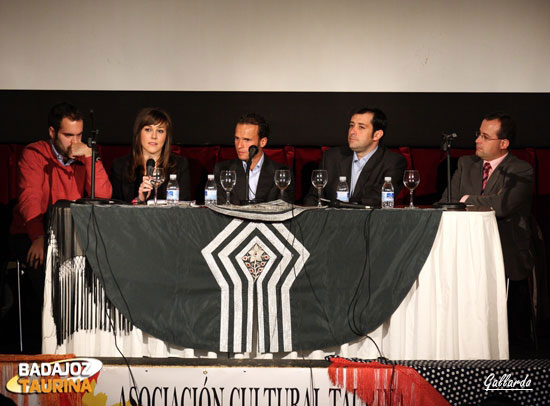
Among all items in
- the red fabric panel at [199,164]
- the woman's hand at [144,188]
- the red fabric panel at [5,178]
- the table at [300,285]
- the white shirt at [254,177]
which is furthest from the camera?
the red fabric panel at [199,164]

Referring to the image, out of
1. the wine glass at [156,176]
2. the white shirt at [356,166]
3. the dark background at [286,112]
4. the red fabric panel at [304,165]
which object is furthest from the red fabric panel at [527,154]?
the wine glass at [156,176]

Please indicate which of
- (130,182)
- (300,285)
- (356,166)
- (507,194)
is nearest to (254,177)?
(356,166)

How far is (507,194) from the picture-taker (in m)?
4.03

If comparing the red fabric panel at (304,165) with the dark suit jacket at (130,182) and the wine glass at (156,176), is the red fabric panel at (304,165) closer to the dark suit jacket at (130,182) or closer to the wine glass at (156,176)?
the dark suit jacket at (130,182)

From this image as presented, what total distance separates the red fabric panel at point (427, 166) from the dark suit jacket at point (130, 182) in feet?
6.15

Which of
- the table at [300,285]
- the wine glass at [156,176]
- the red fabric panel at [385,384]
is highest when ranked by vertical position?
the wine glass at [156,176]

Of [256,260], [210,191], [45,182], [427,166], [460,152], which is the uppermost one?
[460,152]

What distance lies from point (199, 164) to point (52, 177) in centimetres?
114

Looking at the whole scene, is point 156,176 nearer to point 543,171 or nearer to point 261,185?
point 261,185

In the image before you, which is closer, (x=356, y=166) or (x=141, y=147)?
(x=141, y=147)

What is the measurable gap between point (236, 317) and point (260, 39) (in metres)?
2.72

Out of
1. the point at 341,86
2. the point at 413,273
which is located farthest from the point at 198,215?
the point at 341,86

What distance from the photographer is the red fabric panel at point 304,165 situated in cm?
485

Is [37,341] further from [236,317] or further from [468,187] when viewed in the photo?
[468,187]
